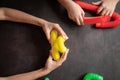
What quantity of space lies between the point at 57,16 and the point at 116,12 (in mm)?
182

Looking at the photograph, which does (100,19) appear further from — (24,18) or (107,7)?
(24,18)

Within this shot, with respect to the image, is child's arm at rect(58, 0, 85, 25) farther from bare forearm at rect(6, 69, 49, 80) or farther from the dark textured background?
bare forearm at rect(6, 69, 49, 80)

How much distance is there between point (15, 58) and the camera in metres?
0.76

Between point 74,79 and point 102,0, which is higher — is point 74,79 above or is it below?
below

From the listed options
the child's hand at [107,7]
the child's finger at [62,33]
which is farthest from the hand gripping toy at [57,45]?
the child's hand at [107,7]

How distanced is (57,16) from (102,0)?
0.47 ft

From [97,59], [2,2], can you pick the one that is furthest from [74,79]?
[2,2]

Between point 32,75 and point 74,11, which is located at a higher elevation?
point 74,11

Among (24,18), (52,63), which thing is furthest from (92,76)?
(24,18)

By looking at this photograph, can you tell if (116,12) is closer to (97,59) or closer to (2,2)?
(97,59)

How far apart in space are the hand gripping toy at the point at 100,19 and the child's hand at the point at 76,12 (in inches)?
0.6

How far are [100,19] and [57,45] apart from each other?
0.49 feet

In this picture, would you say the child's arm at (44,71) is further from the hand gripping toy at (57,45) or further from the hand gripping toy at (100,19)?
the hand gripping toy at (100,19)

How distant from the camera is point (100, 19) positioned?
2.47 ft
